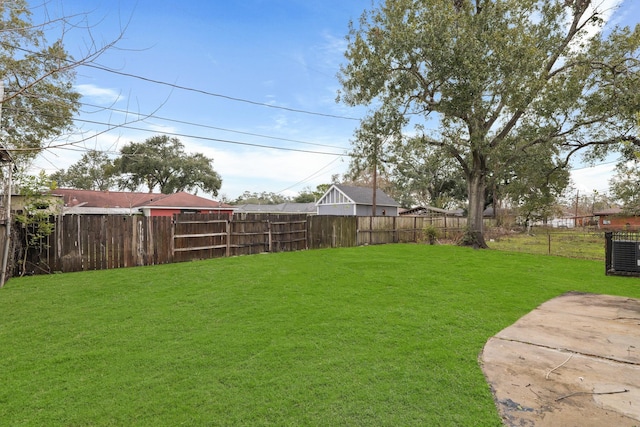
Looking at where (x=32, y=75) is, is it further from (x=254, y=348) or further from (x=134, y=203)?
(x=134, y=203)

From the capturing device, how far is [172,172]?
3219 cm

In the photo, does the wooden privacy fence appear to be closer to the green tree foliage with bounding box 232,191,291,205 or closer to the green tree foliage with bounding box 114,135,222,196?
the green tree foliage with bounding box 114,135,222,196

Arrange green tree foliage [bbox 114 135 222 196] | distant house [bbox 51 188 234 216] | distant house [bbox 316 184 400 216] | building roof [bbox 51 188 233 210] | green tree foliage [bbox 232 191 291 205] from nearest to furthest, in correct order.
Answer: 1. distant house [bbox 51 188 234 216]
2. building roof [bbox 51 188 233 210]
3. distant house [bbox 316 184 400 216]
4. green tree foliage [bbox 114 135 222 196]
5. green tree foliage [bbox 232 191 291 205]

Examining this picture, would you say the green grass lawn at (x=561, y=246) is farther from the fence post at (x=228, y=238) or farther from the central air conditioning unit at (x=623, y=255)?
the fence post at (x=228, y=238)

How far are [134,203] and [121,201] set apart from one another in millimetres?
1390

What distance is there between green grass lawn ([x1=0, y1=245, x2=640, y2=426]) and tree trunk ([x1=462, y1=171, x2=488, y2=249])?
295 inches

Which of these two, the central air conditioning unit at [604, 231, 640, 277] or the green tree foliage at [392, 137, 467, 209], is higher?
the green tree foliage at [392, 137, 467, 209]

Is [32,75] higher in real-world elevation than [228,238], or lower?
higher

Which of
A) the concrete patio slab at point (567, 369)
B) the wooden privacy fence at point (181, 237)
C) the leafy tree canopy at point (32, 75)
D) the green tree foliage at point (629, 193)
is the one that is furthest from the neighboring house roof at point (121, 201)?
the green tree foliage at point (629, 193)

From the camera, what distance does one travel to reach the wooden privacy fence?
7.47 metres

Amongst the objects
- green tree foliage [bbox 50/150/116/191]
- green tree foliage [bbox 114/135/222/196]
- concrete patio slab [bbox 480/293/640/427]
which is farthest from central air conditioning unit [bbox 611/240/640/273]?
green tree foliage [bbox 50/150/116/191]

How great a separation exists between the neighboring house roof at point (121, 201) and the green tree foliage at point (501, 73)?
14.4 metres

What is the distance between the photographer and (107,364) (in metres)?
2.86

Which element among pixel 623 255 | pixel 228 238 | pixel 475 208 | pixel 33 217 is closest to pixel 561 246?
pixel 475 208
